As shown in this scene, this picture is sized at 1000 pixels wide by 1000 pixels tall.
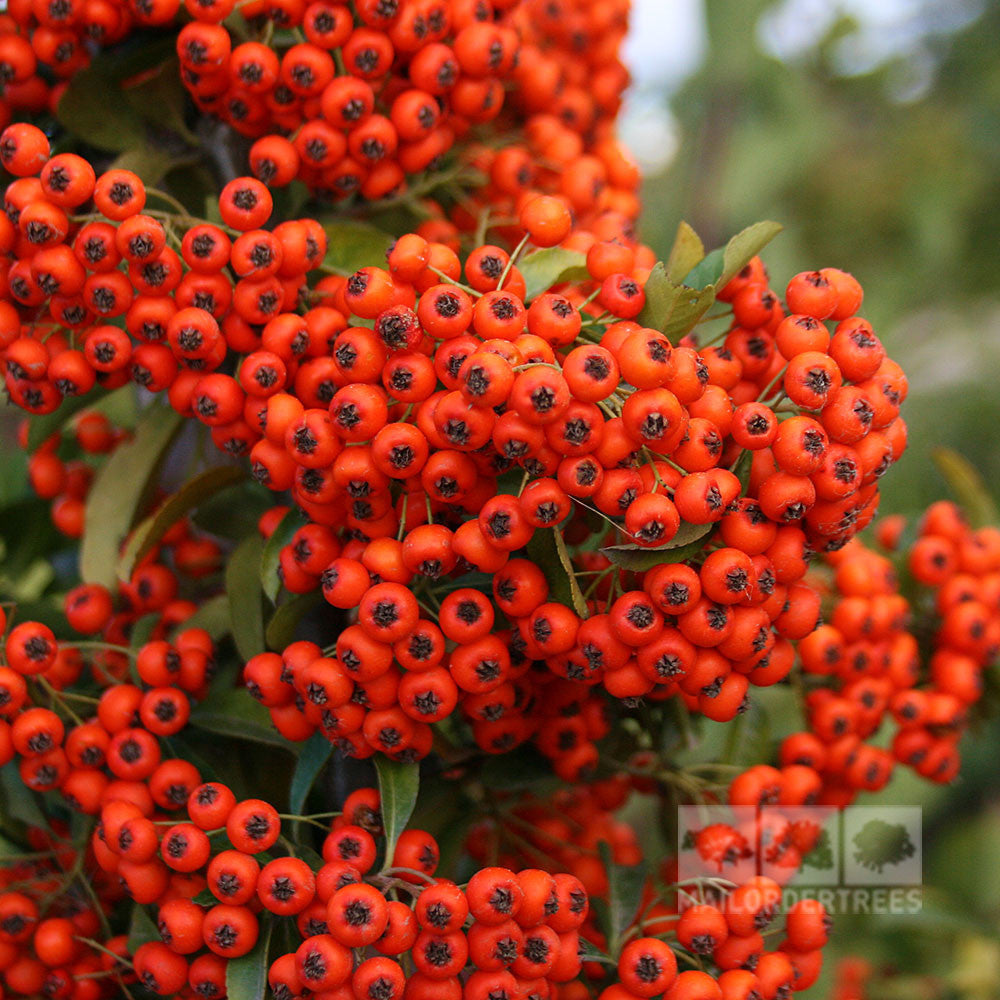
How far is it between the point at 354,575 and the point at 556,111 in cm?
109

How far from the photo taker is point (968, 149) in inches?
259

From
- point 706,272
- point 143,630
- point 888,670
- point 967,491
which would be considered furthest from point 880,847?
point 143,630

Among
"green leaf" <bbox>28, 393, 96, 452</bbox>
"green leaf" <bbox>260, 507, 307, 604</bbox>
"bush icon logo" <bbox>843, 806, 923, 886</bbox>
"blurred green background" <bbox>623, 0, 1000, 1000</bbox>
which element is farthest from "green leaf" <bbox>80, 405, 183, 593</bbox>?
"blurred green background" <bbox>623, 0, 1000, 1000</bbox>

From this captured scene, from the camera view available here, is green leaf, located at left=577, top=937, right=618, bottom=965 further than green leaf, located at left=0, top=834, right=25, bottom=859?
No

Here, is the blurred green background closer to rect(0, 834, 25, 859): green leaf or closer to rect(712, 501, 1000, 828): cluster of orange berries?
rect(712, 501, 1000, 828): cluster of orange berries

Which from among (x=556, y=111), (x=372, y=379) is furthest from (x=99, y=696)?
(x=556, y=111)

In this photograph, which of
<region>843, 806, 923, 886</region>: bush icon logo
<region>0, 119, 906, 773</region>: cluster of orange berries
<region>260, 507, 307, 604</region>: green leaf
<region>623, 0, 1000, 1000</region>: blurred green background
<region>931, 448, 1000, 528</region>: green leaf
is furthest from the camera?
<region>623, 0, 1000, 1000</region>: blurred green background

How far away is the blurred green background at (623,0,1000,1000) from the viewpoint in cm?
647

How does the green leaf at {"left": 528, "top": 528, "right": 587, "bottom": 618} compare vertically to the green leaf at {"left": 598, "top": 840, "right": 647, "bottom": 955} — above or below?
above

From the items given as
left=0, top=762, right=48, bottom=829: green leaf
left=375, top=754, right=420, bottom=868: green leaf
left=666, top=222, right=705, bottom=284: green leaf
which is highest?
left=666, top=222, right=705, bottom=284: green leaf

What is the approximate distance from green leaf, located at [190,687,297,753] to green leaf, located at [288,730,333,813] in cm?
6

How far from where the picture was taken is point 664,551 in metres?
1.14

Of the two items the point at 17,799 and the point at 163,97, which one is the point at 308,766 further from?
the point at 163,97

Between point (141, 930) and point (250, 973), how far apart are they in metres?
0.26
